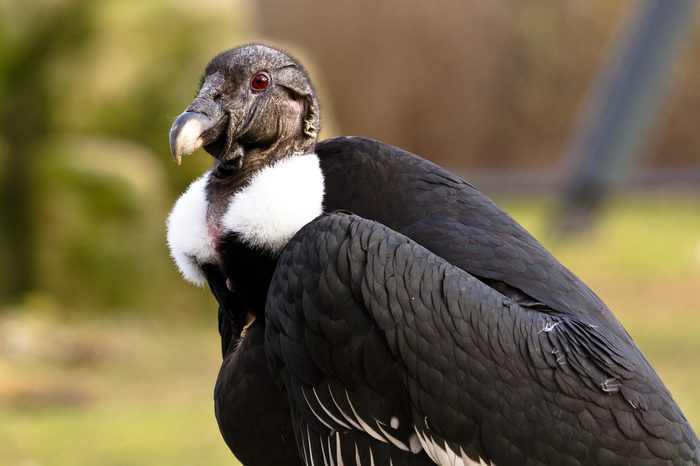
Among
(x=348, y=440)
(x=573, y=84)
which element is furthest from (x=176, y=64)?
(x=573, y=84)

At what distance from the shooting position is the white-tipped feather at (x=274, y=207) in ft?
13.5

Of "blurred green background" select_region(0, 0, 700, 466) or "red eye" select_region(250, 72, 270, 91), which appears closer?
"red eye" select_region(250, 72, 270, 91)

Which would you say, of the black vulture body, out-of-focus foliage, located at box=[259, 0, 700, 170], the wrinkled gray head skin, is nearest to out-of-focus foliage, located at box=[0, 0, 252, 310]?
the wrinkled gray head skin

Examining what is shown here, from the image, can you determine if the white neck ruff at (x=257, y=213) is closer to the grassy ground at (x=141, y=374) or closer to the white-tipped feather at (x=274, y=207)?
the white-tipped feather at (x=274, y=207)

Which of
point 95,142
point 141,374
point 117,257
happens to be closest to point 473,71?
point 95,142

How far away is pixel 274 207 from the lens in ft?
13.5

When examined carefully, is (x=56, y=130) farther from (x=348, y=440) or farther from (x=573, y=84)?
(x=573, y=84)

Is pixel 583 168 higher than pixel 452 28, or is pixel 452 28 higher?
pixel 452 28

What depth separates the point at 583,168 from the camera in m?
14.2

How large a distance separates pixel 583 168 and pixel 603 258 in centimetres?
103

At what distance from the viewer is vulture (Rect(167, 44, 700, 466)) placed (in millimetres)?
3744

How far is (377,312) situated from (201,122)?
790mm

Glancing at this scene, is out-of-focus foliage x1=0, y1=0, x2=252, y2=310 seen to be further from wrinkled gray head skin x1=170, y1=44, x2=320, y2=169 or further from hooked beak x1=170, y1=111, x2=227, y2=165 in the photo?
hooked beak x1=170, y1=111, x2=227, y2=165

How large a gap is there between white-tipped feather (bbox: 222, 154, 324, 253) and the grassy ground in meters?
3.24
